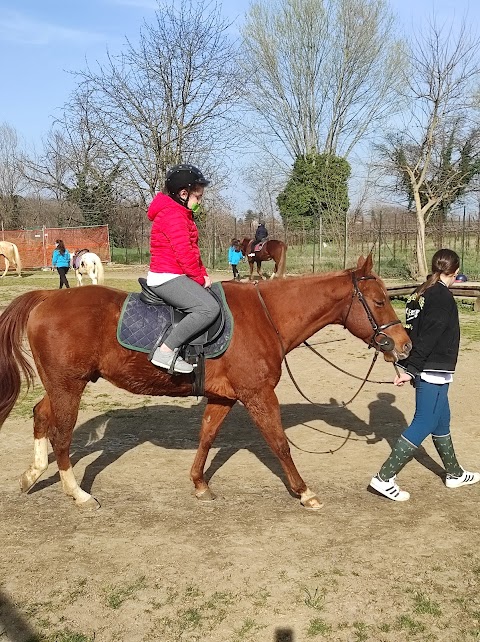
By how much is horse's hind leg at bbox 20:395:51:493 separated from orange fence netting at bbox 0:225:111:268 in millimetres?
30385

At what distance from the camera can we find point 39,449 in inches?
187

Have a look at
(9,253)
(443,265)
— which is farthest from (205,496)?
(9,253)

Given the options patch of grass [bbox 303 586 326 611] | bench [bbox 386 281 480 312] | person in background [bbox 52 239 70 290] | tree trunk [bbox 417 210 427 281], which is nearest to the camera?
patch of grass [bbox 303 586 326 611]

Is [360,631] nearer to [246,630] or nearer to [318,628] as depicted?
[318,628]

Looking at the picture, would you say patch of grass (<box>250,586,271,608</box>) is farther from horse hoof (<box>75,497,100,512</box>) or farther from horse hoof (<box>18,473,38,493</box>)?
horse hoof (<box>18,473,38,493</box>)

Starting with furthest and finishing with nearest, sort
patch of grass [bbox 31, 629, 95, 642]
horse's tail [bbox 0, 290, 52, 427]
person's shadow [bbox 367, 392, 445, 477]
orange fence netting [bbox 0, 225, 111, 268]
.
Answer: orange fence netting [bbox 0, 225, 111, 268], person's shadow [bbox 367, 392, 445, 477], horse's tail [bbox 0, 290, 52, 427], patch of grass [bbox 31, 629, 95, 642]

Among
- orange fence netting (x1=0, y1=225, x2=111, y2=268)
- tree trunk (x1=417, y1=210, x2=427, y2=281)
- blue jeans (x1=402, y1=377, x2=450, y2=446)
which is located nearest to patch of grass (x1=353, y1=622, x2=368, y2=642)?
blue jeans (x1=402, y1=377, x2=450, y2=446)

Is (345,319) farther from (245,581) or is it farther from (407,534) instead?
(245,581)

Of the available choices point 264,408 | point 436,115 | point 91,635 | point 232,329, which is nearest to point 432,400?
point 264,408

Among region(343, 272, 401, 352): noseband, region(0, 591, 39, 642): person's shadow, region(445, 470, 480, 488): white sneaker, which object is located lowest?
region(445, 470, 480, 488): white sneaker

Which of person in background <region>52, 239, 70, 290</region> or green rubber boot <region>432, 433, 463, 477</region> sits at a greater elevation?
person in background <region>52, 239, 70, 290</region>

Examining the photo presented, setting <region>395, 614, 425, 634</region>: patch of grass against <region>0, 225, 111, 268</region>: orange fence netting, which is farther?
<region>0, 225, 111, 268</region>: orange fence netting

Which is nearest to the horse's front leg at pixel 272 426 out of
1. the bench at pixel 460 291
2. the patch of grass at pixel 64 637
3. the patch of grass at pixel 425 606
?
the patch of grass at pixel 425 606

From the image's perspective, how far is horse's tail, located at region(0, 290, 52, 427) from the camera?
463cm
